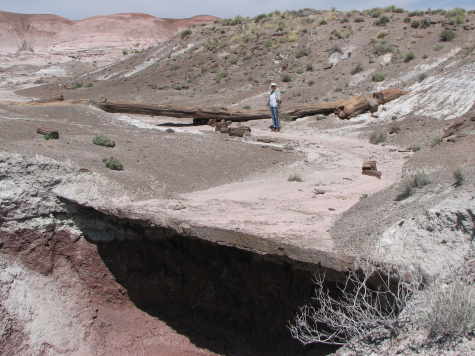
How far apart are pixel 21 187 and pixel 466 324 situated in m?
6.20

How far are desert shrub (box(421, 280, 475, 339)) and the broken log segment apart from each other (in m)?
14.7

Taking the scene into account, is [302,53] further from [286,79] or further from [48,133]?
[48,133]

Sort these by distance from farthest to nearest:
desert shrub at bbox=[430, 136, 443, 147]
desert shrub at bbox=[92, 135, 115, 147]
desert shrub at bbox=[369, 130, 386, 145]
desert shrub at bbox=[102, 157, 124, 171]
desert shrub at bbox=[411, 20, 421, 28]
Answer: desert shrub at bbox=[411, 20, 421, 28]
desert shrub at bbox=[369, 130, 386, 145]
desert shrub at bbox=[430, 136, 443, 147]
desert shrub at bbox=[92, 135, 115, 147]
desert shrub at bbox=[102, 157, 124, 171]

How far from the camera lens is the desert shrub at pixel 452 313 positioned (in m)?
3.68

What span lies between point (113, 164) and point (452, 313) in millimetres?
6909

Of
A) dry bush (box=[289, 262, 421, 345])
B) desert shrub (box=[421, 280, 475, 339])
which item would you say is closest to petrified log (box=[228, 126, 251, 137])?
dry bush (box=[289, 262, 421, 345])

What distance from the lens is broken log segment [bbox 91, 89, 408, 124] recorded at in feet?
59.1

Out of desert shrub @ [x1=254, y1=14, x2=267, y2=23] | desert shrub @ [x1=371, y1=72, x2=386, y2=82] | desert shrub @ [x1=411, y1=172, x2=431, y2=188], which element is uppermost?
desert shrub @ [x1=254, y1=14, x2=267, y2=23]

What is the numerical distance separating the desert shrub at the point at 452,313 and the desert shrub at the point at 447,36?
73.8 ft

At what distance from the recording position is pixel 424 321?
13.0 ft

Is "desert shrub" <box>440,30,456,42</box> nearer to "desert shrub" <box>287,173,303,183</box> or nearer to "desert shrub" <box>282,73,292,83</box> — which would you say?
"desert shrub" <box>282,73,292,83</box>

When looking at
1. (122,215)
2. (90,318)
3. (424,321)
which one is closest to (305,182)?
(122,215)

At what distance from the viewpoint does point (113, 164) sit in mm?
9297

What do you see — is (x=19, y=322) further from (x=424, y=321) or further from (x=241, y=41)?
(x=241, y=41)
